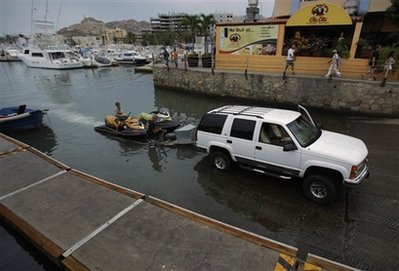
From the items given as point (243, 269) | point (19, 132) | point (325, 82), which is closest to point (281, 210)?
point (243, 269)

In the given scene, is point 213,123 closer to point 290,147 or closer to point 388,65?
point 290,147

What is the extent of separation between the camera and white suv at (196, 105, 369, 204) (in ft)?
19.0

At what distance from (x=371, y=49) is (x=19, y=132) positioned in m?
21.1

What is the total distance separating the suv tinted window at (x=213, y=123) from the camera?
24.8 ft

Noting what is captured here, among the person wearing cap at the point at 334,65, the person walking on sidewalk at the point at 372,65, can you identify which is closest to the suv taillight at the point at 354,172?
the person wearing cap at the point at 334,65

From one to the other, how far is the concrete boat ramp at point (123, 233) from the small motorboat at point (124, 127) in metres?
4.73

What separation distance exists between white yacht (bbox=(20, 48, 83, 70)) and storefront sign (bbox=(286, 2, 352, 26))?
36563mm

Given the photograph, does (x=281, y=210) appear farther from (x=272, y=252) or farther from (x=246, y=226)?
(x=272, y=252)

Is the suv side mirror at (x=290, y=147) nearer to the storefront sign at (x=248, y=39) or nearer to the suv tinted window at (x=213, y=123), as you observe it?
the suv tinted window at (x=213, y=123)

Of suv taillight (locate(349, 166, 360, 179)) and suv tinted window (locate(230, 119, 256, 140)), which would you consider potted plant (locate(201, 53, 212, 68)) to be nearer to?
suv tinted window (locate(230, 119, 256, 140))

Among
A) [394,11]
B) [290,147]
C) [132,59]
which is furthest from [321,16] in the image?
[132,59]

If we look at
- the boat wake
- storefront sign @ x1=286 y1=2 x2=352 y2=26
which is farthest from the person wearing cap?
the boat wake

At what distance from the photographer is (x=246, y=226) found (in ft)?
18.9

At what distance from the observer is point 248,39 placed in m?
18.1
